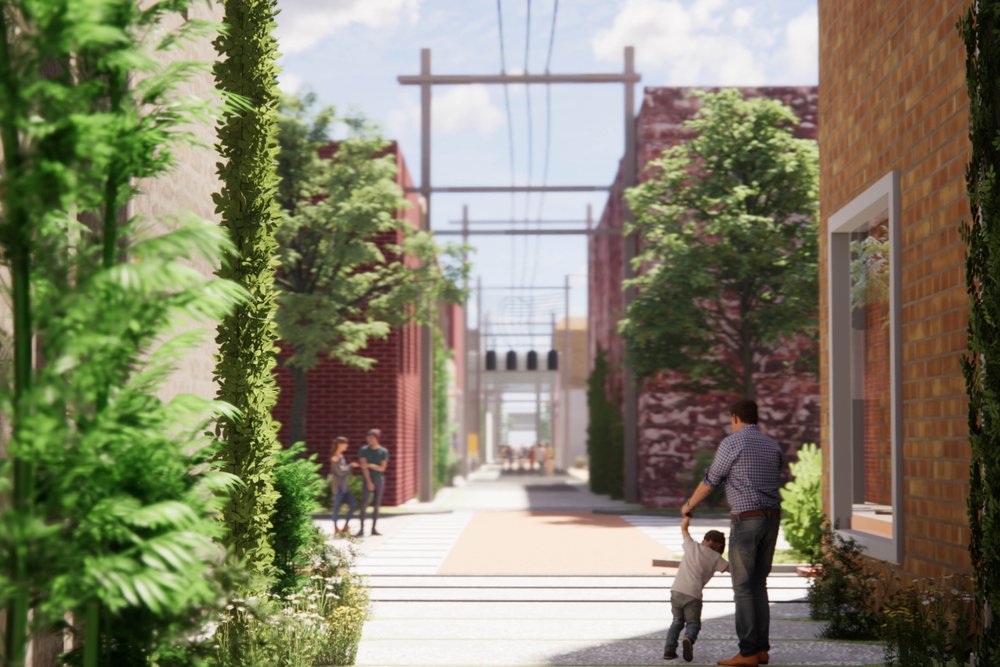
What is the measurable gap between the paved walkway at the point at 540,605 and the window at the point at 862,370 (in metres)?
1.09

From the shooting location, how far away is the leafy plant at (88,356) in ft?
15.3

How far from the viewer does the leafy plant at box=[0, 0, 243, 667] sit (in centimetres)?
465

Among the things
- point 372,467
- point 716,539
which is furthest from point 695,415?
point 716,539

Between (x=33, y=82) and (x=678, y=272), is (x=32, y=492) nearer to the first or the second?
(x=33, y=82)

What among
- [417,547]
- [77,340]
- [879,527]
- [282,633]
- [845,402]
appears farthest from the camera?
[417,547]

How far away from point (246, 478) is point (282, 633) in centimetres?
107

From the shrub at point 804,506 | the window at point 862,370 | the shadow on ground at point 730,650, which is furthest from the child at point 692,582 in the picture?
the shrub at point 804,506

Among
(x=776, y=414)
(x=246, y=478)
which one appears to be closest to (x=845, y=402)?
(x=246, y=478)

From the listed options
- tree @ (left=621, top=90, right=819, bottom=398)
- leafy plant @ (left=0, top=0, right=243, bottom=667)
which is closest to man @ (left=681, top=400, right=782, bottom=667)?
leafy plant @ (left=0, top=0, right=243, bottom=667)

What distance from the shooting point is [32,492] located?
4734mm

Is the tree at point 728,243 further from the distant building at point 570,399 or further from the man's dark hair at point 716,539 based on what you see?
the distant building at point 570,399

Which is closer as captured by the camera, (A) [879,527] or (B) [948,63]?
(B) [948,63]

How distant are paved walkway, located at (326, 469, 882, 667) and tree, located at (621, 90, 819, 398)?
469 centimetres

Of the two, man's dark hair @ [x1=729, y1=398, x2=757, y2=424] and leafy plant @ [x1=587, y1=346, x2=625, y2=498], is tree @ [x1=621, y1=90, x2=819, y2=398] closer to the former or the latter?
leafy plant @ [x1=587, y1=346, x2=625, y2=498]
